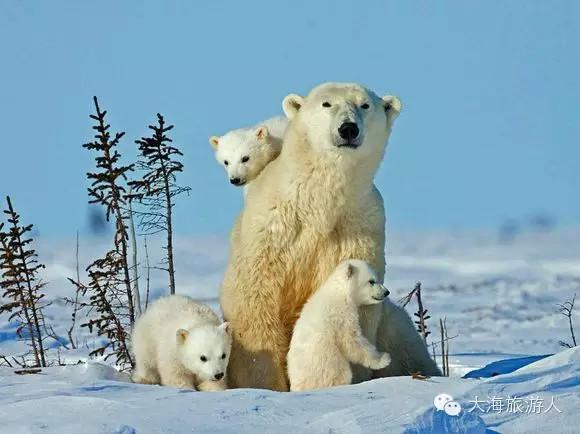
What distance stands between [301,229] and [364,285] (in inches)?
27.1

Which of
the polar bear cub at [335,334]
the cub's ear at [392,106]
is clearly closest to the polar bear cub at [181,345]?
the polar bear cub at [335,334]

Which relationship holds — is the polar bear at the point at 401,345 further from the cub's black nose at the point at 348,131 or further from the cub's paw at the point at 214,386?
the cub's black nose at the point at 348,131

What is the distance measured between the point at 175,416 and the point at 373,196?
299 cm

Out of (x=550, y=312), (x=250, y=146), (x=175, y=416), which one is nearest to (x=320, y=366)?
(x=175, y=416)

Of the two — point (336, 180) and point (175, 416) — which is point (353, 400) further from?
point (336, 180)

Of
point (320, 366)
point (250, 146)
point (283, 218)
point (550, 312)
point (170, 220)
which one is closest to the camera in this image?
point (320, 366)

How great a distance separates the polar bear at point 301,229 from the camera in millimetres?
7934

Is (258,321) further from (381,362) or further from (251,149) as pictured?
(251,149)

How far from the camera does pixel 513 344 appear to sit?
76.8 feet

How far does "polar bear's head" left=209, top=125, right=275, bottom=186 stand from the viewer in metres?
9.72

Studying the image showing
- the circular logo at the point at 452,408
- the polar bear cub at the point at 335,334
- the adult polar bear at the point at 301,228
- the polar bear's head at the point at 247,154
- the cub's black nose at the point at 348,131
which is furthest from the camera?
the polar bear's head at the point at 247,154

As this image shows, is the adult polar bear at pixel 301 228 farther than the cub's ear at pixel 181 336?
No

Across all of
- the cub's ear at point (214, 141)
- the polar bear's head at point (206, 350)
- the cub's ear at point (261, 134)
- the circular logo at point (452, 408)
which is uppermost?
the cub's ear at point (214, 141)

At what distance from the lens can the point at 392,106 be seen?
823 centimetres
